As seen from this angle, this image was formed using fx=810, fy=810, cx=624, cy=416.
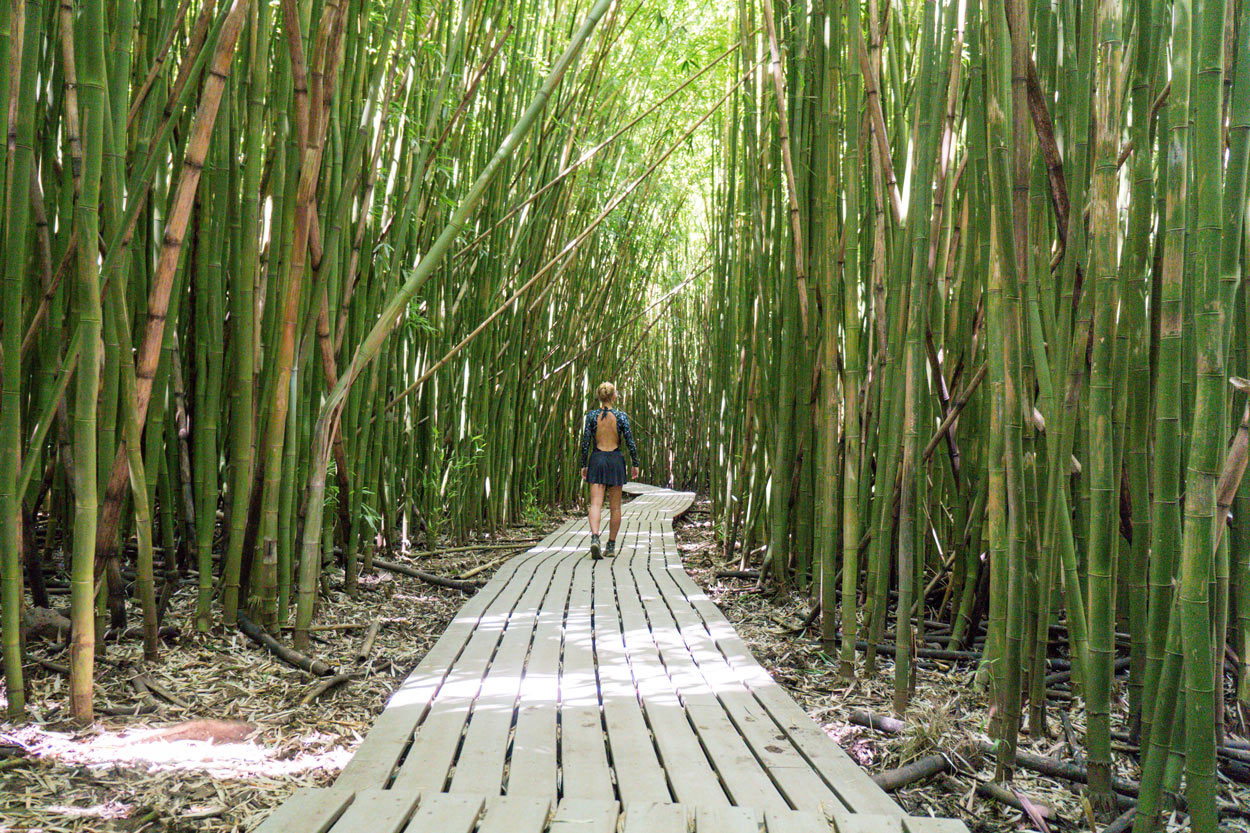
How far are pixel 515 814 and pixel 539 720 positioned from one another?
0.37 meters

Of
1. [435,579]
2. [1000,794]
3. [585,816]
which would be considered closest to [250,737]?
[585,816]

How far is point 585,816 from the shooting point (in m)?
0.93

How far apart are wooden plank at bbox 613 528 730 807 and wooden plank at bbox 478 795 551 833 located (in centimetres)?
19

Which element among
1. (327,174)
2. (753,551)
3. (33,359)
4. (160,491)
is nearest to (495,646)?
(160,491)

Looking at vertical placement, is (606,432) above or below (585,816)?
above

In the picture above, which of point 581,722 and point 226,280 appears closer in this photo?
point 581,722

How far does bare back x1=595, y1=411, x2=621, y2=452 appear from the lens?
3.53 meters

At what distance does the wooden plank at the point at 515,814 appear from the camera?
89cm

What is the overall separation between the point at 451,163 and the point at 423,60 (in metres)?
0.37

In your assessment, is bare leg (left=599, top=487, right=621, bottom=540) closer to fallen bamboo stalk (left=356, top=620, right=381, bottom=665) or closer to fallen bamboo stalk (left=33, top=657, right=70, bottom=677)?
fallen bamboo stalk (left=356, top=620, right=381, bottom=665)

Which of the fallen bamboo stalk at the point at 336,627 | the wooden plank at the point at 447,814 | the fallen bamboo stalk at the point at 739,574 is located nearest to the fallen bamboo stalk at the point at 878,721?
the wooden plank at the point at 447,814

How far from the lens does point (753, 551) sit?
3018 millimetres

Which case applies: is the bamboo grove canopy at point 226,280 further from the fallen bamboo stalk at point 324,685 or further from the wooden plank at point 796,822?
the wooden plank at point 796,822

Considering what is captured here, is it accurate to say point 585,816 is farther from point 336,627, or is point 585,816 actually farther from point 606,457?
point 606,457
